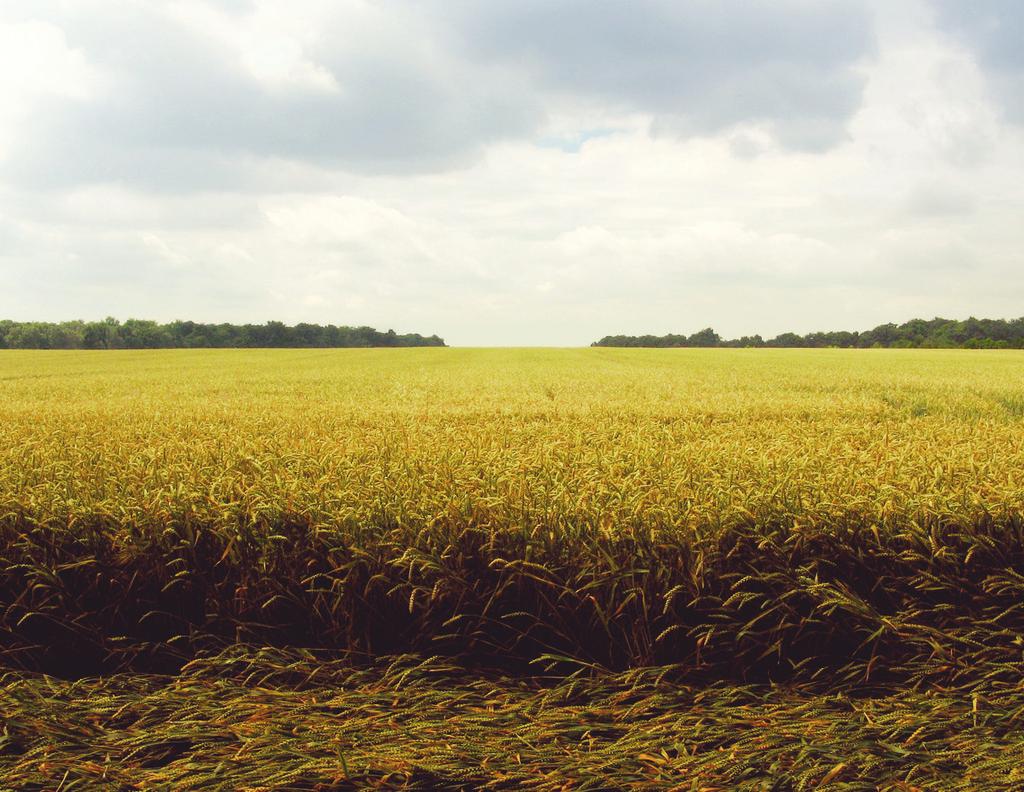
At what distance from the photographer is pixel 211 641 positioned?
294 cm

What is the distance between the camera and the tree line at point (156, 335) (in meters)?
100

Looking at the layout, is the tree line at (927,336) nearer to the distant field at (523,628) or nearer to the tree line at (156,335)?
the tree line at (156,335)

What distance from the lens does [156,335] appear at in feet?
336

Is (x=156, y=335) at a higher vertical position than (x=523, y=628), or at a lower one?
higher

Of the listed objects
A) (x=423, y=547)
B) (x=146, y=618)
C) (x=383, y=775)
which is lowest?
(x=383, y=775)

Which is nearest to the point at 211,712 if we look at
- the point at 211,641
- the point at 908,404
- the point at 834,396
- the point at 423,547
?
the point at 211,641

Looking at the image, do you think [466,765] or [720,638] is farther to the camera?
[720,638]

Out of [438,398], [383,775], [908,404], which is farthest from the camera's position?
[438,398]

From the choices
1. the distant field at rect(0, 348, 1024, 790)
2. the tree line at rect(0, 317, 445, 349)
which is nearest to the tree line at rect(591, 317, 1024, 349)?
the tree line at rect(0, 317, 445, 349)

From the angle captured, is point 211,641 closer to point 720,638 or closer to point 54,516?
point 54,516

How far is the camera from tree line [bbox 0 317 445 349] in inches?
3954

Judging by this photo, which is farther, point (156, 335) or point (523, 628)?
point (156, 335)

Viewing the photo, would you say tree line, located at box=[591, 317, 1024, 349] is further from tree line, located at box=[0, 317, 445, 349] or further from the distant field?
the distant field

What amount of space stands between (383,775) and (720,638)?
4.88ft
